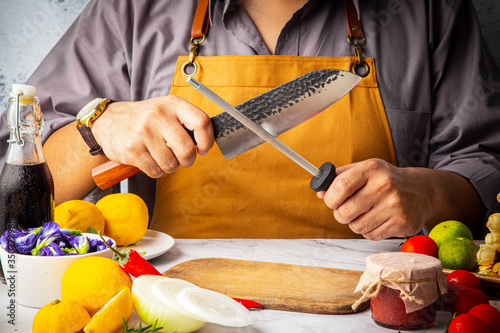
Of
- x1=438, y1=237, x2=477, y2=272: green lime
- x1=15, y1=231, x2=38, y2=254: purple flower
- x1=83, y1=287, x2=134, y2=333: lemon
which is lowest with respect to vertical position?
x1=438, y1=237, x2=477, y2=272: green lime

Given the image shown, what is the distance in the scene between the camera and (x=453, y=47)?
1.38m

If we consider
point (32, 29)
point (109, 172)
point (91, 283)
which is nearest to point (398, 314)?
point (91, 283)

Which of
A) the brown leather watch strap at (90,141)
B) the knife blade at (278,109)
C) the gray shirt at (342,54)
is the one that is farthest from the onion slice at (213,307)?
the gray shirt at (342,54)

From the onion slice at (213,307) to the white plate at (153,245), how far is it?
10.6 inches

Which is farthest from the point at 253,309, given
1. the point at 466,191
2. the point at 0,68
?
the point at 0,68

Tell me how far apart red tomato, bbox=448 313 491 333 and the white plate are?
0.53m

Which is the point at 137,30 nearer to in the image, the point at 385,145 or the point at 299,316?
the point at 385,145

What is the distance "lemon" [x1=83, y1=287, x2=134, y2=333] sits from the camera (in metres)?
0.62

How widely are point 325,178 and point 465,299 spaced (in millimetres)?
306

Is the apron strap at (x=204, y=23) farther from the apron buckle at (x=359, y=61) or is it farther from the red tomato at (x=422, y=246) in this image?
the red tomato at (x=422, y=246)

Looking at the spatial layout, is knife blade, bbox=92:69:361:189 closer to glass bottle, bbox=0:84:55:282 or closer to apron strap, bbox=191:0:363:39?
glass bottle, bbox=0:84:55:282

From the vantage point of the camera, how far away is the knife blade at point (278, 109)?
0.95 metres

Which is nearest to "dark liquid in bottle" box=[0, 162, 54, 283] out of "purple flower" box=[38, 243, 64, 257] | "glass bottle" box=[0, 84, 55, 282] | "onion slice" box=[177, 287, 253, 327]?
"glass bottle" box=[0, 84, 55, 282]

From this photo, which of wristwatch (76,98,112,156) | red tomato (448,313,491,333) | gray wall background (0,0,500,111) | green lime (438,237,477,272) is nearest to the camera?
red tomato (448,313,491,333)
